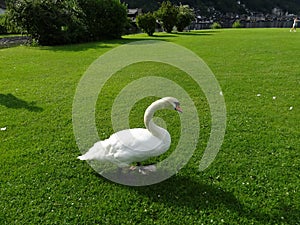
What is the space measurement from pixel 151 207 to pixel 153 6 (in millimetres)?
91795

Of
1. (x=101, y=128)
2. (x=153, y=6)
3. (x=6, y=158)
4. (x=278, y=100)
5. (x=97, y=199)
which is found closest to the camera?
(x=97, y=199)

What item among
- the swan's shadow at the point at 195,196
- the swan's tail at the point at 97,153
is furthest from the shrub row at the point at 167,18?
the swan's shadow at the point at 195,196

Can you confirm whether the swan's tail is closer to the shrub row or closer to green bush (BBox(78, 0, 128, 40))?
green bush (BBox(78, 0, 128, 40))

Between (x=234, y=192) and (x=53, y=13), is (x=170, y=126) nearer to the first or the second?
(x=234, y=192)

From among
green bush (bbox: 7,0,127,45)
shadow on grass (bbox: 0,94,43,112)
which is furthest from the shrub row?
shadow on grass (bbox: 0,94,43,112)

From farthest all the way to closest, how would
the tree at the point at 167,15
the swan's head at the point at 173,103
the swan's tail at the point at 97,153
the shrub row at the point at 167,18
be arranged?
1. the tree at the point at 167,15
2. the shrub row at the point at 167,18
3. the swan's tail at the point at 97,153
4. the swan's head at the point at 173,103

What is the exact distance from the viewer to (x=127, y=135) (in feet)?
12.2

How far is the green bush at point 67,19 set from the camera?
20.4 meters

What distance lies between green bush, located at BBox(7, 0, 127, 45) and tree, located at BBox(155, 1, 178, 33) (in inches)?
282

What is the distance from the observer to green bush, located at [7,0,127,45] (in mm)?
20438

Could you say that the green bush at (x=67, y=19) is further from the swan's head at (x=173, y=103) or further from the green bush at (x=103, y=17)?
the swan's head at (x=173, y=103)

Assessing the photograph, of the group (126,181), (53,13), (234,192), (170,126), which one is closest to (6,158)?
(126,181)

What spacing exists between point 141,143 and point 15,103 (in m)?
4.93

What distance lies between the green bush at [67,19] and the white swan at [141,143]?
796 inches
